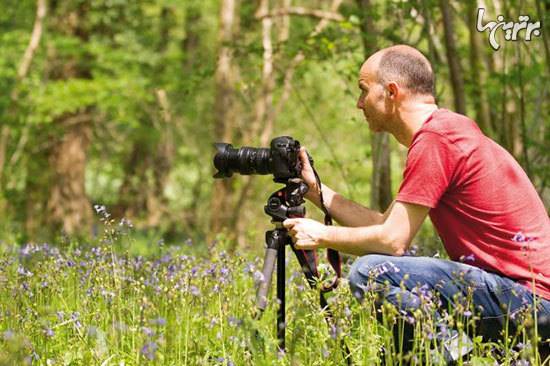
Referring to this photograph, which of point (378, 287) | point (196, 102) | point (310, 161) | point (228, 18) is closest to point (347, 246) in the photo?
point (378, 287)

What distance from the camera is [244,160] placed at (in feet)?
11.5

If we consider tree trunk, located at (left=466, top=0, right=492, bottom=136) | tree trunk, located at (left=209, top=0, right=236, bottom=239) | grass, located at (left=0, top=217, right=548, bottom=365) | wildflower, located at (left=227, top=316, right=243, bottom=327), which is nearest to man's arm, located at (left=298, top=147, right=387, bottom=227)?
grass, located at (left=0, top=217, right=548, bottom=365)

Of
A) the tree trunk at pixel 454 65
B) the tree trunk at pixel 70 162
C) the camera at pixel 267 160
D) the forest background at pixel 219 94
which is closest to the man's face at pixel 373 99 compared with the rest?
the camera at pixel 267 160

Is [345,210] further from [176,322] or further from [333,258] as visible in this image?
[176,322]

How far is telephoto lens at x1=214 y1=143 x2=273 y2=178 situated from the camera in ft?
11.5

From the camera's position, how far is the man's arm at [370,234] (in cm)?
321

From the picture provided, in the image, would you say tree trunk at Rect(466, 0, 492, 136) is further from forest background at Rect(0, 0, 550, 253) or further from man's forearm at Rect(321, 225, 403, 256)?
man's forearm at Rect(321, 225, 403, 256)

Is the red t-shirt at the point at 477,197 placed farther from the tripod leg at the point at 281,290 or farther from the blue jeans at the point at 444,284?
the tripod leg at the point at 281,290

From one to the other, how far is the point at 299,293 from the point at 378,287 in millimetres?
315

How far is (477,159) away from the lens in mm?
3279

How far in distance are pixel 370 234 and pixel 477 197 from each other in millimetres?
439

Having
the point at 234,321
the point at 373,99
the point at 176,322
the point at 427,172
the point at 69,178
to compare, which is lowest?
the point at 69,178

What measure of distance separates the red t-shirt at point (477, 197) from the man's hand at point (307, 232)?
331 millimetres

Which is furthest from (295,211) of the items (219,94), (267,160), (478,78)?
(219,94)
